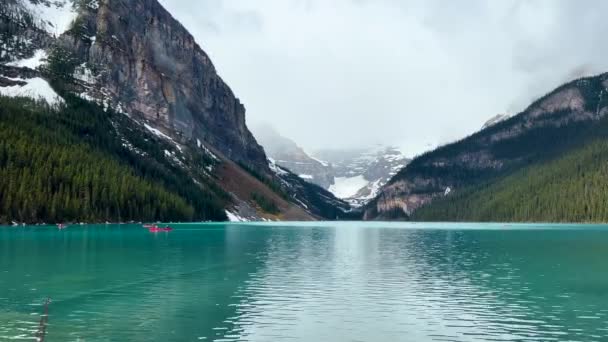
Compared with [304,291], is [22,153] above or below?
above

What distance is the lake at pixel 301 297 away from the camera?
33.9 metres

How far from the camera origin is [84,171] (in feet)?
635

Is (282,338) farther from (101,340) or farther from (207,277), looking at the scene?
(207,277)

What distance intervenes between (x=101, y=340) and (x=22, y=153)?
163519 mm

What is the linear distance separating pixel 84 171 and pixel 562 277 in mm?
167183

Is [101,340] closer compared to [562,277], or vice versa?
[101,340]

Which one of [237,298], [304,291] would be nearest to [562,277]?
[304,291]

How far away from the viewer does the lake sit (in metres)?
33.9

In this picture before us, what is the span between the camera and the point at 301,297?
46.4 meters

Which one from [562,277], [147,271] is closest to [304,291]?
[147,271]

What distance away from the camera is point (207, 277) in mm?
58281

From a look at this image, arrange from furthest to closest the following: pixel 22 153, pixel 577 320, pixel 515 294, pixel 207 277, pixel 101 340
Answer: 1. pixel 22 153
2. pixel 207 277
3. pixel 515 294
4. pixel 577 320
5. pixel 101 340

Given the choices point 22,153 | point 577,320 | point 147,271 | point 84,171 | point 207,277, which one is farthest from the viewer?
point 84,171

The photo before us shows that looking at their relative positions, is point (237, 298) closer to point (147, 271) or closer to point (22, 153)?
point (147, 271)
